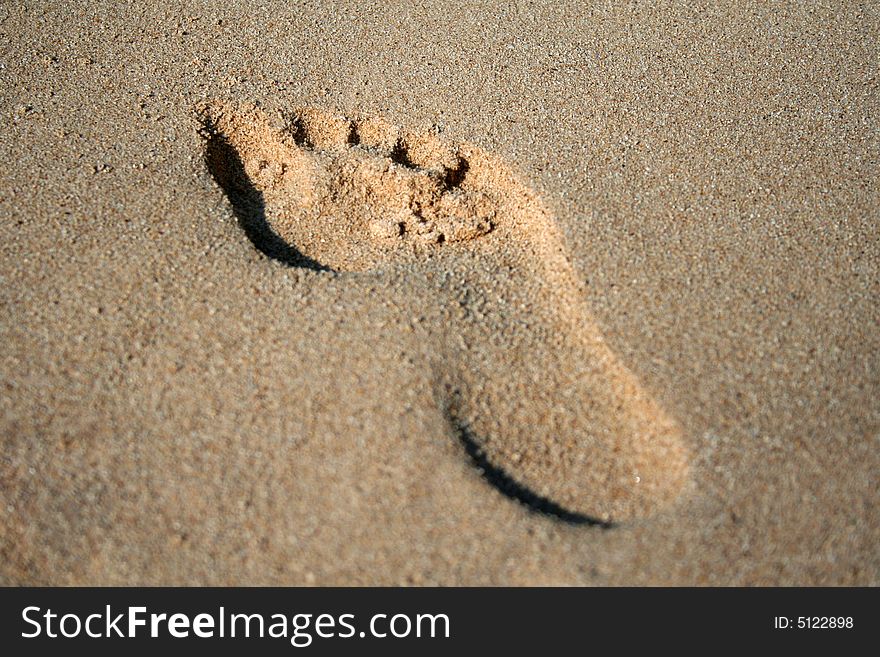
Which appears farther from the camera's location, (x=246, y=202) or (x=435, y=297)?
(x=246, y=202)

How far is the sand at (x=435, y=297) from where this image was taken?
52.8 inches

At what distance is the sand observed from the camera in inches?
52.8

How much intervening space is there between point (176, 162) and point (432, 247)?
635mm

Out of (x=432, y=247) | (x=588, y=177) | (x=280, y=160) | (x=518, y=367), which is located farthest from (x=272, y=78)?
(x=518, y=367)

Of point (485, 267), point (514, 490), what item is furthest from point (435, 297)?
point (514, 490)

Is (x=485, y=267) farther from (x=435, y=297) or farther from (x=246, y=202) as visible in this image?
(x=246, y=202)

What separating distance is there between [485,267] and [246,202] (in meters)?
0.59

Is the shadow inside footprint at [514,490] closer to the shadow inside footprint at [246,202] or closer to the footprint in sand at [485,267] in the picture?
the footprint in sand at [485,267]

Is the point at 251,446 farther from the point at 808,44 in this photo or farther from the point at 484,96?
the point at 808,44

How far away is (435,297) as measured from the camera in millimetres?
1630

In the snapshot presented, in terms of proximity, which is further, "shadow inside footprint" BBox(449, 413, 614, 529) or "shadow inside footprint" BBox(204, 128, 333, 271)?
"shadow inside footprint" BBox(204, 128, 333, 271)

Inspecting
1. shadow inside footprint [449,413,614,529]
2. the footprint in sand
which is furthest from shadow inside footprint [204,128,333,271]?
shadow inside footprint [449,413,614,529]

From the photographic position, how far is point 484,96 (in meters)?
2.05

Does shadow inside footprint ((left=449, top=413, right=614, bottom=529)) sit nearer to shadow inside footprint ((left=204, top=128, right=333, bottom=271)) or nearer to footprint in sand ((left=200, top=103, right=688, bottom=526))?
footprint in sand ((left=200, top=103, right=688, bottom=526))
